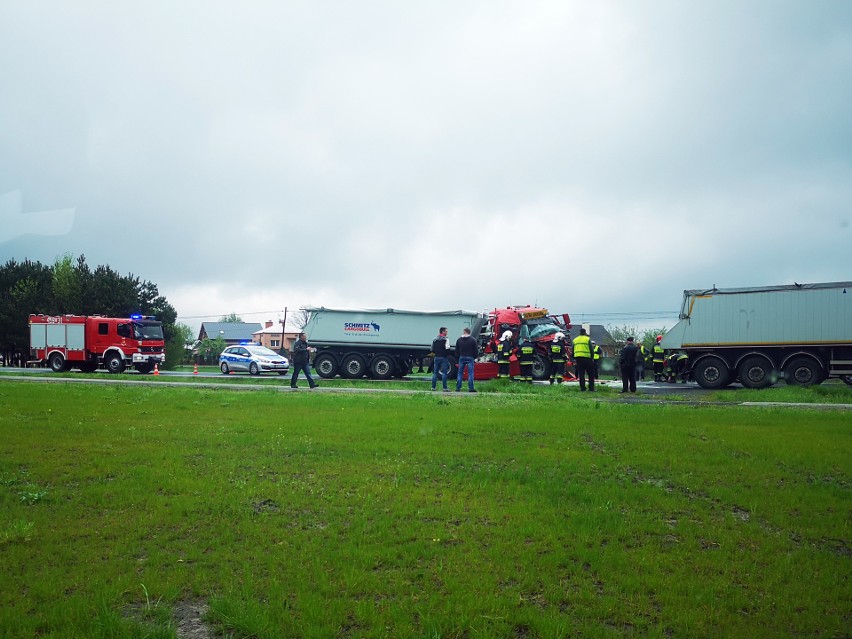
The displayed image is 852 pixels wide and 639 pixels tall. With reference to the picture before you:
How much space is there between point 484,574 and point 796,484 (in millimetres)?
4029

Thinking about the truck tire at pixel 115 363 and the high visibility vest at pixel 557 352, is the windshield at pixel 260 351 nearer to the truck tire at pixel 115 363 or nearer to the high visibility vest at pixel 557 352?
the truck tire at pixel 115 363

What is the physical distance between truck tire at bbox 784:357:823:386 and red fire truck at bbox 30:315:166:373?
92.3 feet

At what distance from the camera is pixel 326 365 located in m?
27.2

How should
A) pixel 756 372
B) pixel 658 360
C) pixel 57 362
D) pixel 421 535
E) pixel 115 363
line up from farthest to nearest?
pixel 57 362, pixel 115 363, pixel 658 360, pixel 756 372, pixel 421 535

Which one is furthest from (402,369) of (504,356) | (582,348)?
(582,348)

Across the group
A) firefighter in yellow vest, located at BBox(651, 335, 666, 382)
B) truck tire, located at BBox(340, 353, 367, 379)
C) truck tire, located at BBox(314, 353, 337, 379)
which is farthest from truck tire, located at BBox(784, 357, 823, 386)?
truck tire, located at BBox(314, 353, 337, 379)

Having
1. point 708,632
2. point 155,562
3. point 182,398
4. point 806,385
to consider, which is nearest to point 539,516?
point 708,632

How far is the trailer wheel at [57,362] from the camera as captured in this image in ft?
111

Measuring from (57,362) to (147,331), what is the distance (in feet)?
18.0

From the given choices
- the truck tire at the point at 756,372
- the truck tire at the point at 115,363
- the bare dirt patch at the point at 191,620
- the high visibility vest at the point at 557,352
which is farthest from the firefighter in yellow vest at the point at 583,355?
the truck tire at the point at 115,363

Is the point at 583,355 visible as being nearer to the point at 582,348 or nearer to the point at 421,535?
the point at 582,348

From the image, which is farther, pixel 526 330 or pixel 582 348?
pixel 526 330

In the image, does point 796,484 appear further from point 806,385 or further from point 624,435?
point 806,385

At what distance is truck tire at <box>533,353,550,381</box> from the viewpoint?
83.4ft
